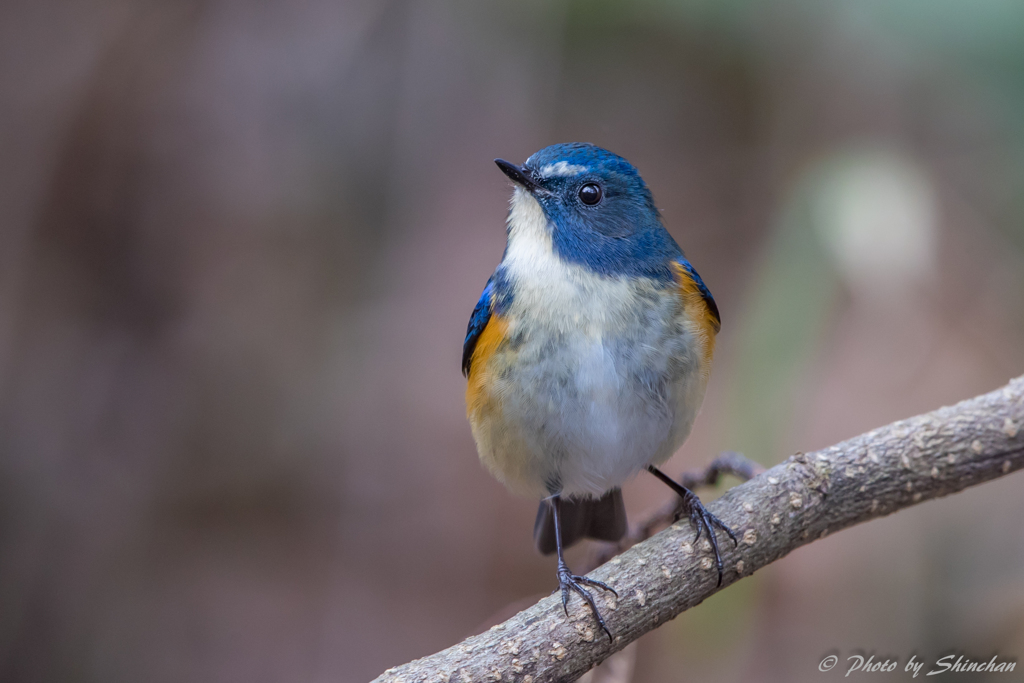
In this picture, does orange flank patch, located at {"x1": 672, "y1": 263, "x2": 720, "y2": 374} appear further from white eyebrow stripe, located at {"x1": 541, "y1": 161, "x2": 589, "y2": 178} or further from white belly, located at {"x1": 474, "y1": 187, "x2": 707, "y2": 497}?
white eyebrow stripe, located at {"x1": 541, "y1": 161, "x2": 589, "y2": 178}

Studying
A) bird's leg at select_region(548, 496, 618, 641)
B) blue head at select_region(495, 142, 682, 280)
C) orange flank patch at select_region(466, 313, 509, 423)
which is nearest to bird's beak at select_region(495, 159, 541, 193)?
blue head at select_region(495, 142, 682, 280)

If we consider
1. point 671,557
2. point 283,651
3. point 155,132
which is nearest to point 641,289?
point 671,557

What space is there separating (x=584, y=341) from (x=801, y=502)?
0.78 m

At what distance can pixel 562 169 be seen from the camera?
8.64 ft

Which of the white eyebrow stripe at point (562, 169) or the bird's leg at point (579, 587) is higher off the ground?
the white eyebrow stripe at point (562, 169)

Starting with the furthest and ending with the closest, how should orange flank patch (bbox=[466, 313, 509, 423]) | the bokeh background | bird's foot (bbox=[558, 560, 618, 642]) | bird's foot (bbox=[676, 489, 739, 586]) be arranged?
the bokeh background → orange flank patch (bbox=[466, 313, 509, 423]) → bird's foot (bbox=[676, 489, 739, 586]) → bird's foot (bbox=[558, 560, 618, 642])

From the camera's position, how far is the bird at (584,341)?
2375 mm

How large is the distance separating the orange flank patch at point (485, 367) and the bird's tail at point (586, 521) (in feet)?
1.99

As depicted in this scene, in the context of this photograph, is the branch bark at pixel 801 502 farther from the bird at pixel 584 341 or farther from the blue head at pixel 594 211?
the blue head at pixel 594 211

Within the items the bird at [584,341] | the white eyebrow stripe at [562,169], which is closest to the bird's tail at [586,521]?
the bird at [584,341]

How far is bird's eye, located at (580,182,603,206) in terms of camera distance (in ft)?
8.70

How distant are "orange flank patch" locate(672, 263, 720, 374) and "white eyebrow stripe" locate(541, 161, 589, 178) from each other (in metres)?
0.45

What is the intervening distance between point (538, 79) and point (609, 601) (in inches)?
152

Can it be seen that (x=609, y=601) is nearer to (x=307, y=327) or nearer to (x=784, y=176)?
(x=307, y=327)
